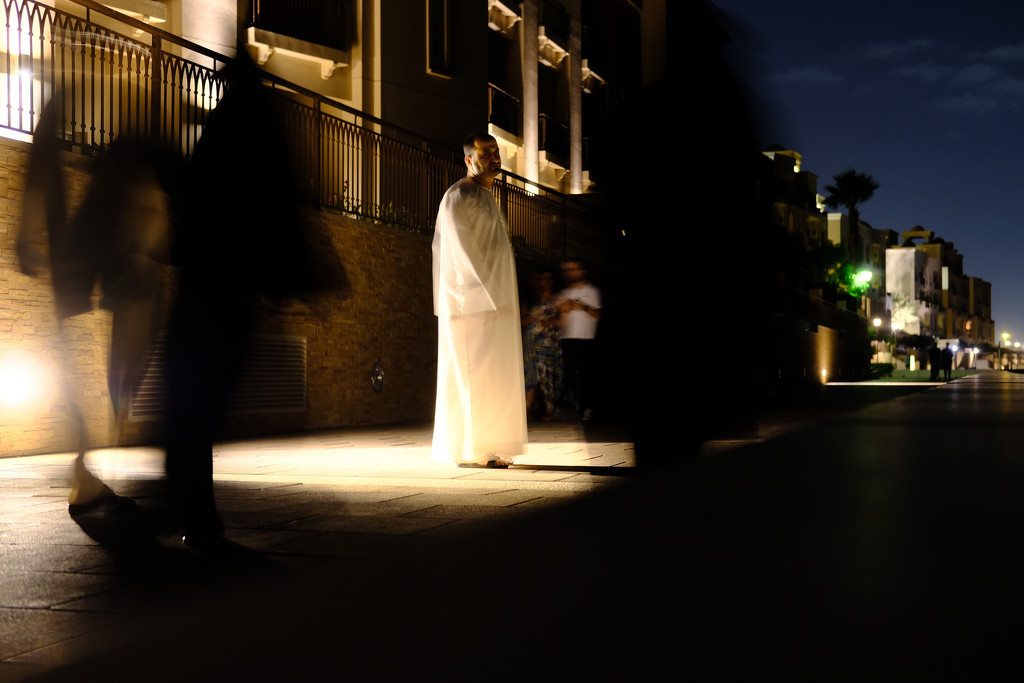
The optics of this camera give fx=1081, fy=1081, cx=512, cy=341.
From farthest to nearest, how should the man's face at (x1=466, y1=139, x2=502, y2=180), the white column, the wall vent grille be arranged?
1. the white column
2. the wall vent grille
3. the man's face at (x1=466, y1=139, x2=502, y2=180)

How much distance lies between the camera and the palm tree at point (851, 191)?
93.4 meters

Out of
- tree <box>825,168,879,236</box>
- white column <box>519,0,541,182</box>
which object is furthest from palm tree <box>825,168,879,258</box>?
white column <box>519,0,541,182</box>

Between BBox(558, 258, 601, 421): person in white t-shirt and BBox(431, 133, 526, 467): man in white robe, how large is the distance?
4880mm

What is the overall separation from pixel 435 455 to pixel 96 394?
385 cm

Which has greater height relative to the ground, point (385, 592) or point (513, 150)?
point (513, 150)

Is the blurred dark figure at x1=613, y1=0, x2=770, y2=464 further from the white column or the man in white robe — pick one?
the white column

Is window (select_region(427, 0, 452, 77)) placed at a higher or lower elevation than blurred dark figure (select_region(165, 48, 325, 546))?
higher

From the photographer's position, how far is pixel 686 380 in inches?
181

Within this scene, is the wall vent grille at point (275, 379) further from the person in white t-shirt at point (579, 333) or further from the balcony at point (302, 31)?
the balcony at point (302, 31)

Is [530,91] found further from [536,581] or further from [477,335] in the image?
[536,581]

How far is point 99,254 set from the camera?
4.82m

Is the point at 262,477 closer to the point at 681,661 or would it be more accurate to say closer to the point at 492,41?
the point at 681,661

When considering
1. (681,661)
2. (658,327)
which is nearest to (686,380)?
(658,327)

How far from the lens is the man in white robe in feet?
21.6
